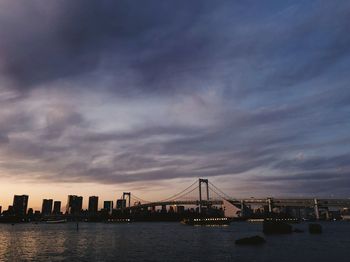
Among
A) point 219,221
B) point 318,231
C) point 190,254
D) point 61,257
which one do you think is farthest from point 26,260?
point 219,221

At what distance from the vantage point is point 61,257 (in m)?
50.1

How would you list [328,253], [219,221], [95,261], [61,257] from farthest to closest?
[219,221], [328,253], [61,257], [95,261]

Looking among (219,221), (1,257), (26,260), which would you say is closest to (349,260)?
(26,260)

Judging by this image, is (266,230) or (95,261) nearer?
(95,261)

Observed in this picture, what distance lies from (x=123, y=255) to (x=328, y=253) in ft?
103

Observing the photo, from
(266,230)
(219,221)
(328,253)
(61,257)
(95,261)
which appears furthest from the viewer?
(219,221)

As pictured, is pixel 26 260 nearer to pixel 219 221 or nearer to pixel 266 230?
pixel 266 230

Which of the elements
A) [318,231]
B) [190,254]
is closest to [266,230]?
[318,231]

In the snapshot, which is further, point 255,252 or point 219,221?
point 219,221

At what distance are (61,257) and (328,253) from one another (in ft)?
131

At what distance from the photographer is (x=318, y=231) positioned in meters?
107

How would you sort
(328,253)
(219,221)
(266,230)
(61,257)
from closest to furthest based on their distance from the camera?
1. (61,257)
2. (328,253)
3. (266,230)
4. (219,221)

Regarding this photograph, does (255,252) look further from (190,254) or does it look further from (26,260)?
(26,260)

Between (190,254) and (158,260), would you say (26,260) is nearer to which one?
(158,260)
